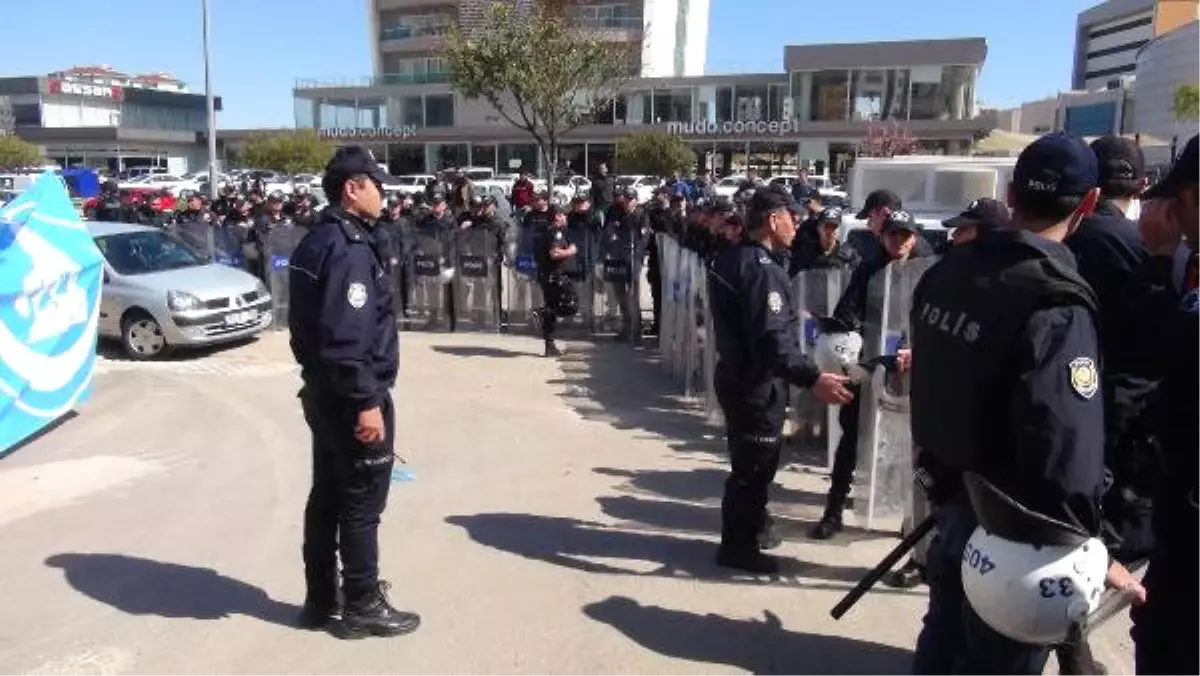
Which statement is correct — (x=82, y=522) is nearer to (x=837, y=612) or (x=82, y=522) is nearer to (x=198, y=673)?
(x=198, y=673)

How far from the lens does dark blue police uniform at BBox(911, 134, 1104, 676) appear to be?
2207 mm

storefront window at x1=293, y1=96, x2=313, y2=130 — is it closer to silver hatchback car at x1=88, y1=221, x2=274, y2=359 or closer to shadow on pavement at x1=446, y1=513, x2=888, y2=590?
silver hatchback car at x1=88, y1=221, x2=274, y2=359

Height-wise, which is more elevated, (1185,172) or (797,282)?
(1185,172)

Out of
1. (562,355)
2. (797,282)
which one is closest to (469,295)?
(562,355)

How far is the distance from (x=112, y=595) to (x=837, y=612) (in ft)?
11.0

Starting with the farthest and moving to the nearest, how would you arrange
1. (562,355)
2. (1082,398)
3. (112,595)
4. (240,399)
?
1. (562,355)
2. (240,399)
3. (112,595)
4. (1082,398)

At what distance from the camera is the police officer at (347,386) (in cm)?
373

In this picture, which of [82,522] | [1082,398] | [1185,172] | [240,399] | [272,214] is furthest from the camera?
[272,214]

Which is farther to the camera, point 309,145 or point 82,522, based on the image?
point 309,145

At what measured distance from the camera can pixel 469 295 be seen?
1274 cm

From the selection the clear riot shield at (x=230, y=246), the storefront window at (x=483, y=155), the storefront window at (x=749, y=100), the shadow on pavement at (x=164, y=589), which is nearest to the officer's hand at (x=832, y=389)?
the shadow on pavement at (x=164, y=589)

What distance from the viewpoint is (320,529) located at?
4102mm

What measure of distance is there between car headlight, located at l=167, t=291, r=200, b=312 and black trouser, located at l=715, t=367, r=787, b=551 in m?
7.93

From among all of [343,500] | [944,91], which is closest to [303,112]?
[944,91]
